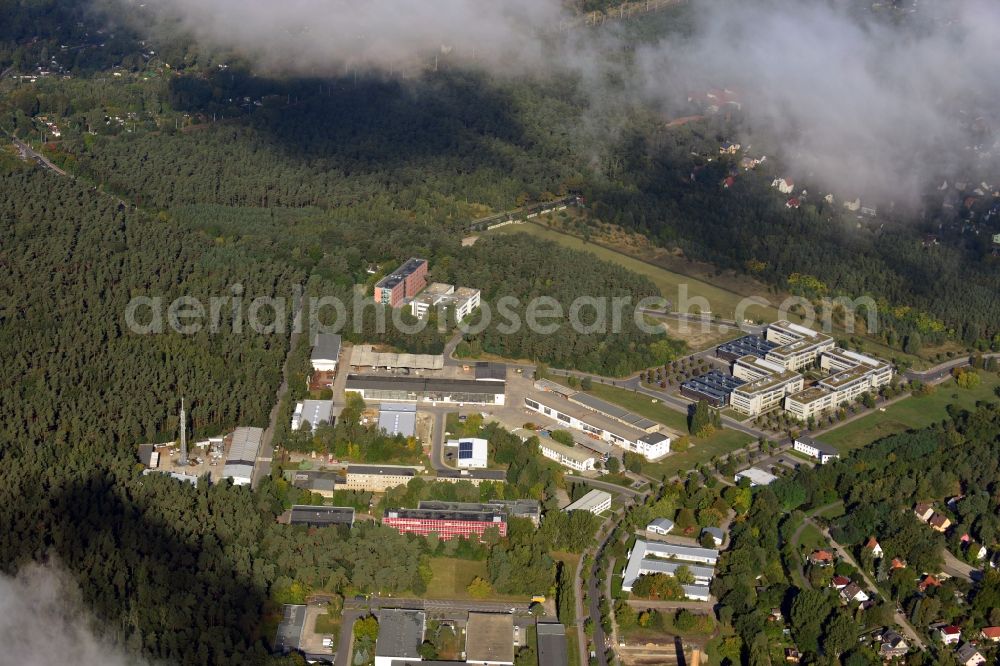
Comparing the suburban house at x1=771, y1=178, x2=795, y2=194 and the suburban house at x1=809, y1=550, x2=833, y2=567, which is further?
the suburban house at x1=771, y1=178, x2=795, y2=194

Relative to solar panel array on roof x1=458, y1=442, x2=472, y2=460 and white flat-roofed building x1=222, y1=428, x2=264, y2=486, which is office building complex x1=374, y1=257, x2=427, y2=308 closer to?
white flat-roofed building x1=222, y1=428, x2=264, y2=486

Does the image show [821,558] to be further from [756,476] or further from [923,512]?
[756,476]

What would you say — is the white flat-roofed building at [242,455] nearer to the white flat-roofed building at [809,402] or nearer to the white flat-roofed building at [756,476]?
the white flat-roofed building at [756,476]

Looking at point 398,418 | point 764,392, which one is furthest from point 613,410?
point 398,418

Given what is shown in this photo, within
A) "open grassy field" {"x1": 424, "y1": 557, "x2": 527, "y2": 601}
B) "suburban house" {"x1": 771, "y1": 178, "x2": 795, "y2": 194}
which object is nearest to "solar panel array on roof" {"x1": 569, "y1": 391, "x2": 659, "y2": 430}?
"open grassy field" {"x1": 424, "y1": 557, "x2": 527, "y2": 601}

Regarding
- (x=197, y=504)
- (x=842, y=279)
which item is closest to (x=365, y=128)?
(x=842, y=279)

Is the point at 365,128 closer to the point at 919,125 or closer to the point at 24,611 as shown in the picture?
the point at 919,125
